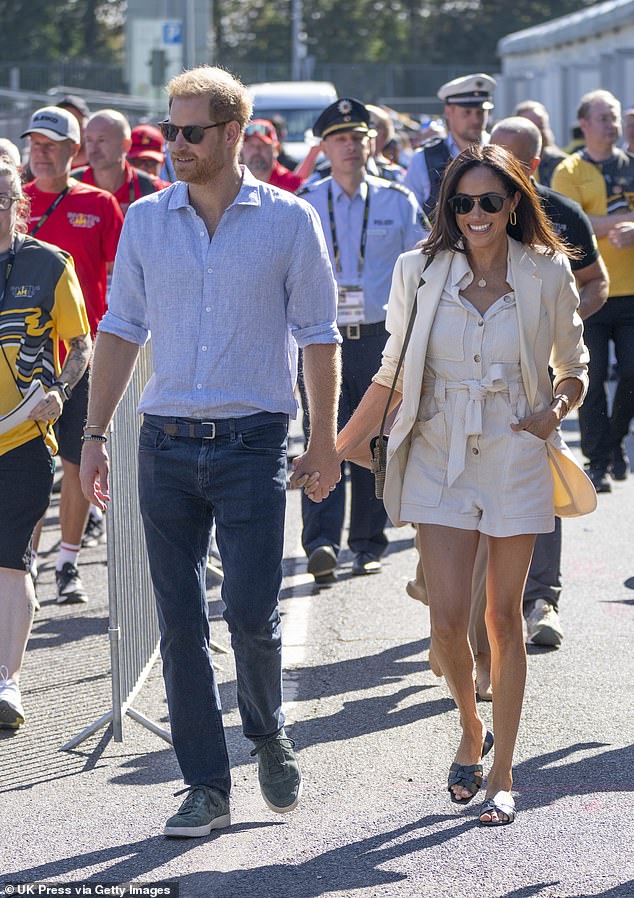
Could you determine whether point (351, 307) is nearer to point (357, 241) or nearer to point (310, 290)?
point (357, 241)

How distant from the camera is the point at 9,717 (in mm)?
6168

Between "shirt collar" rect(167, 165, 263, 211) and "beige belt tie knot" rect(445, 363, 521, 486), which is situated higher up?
"shirt collar" rect(167, 165, 263, 211)

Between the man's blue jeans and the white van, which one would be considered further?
the white van

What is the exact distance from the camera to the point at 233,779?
5.56 metres

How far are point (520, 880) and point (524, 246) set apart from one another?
199cm

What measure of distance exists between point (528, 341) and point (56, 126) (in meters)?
3.91

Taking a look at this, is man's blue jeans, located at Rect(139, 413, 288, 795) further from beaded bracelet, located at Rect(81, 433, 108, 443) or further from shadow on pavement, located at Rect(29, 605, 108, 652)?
shadow on pavement, located at Rect(29, 605, 108, 652)

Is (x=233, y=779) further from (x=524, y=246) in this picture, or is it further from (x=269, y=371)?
(x=524, y=246)

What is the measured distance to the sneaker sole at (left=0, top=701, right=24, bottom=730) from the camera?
6148 mm

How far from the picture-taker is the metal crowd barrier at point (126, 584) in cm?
593

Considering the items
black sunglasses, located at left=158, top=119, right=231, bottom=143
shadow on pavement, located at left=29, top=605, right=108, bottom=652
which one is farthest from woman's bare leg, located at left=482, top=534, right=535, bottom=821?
shadow on pavement, located at left=29, top=605, right=108, bottom=652

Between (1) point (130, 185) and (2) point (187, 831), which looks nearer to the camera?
(2) point (187, 831)

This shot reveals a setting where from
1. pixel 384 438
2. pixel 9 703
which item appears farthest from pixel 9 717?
pixel 384 438

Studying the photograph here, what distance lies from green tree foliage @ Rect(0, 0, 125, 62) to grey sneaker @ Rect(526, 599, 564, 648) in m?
64.7
